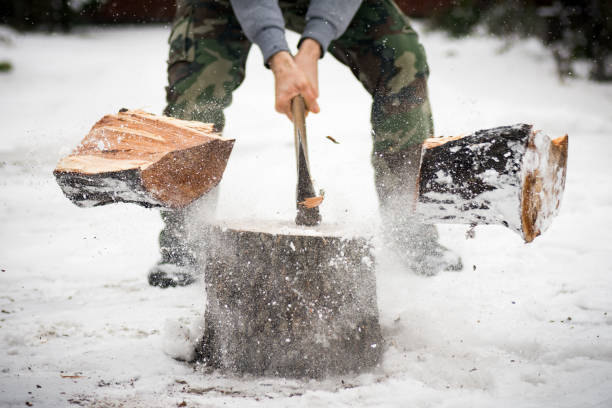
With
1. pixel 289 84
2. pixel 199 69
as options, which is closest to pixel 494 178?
pixel 289 84

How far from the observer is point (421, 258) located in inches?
75.6

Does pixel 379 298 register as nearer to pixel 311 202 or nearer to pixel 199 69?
pixel 311 202

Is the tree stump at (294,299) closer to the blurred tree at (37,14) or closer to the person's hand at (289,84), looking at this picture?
the person's hand at (289,84)

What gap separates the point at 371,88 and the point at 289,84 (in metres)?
0.60

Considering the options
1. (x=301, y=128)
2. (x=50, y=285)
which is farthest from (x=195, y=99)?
(x=50, y=285)

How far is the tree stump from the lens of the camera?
1.21 metres

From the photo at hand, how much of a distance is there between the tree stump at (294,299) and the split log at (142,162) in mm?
162

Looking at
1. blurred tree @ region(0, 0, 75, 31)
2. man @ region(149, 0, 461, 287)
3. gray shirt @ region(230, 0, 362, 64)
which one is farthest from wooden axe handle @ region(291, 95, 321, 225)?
blurred tree @ region(0, 0, 75, 31)

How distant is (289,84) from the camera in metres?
1.49

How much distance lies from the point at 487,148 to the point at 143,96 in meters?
4.61

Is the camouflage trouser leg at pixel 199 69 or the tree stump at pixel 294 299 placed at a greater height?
the camouflage trouser leg at pixel 199 69

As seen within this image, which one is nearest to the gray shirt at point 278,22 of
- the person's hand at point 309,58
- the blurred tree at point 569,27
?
the person's hand at point 309,58

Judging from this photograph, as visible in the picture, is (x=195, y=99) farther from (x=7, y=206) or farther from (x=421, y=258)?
(x=7, y=206)

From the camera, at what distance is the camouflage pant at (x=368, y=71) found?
184cm
